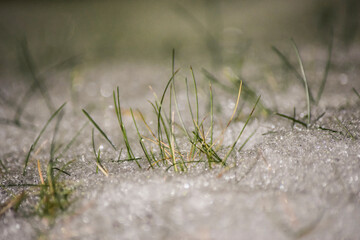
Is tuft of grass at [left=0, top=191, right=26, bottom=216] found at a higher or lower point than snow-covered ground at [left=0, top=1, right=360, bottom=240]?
lower

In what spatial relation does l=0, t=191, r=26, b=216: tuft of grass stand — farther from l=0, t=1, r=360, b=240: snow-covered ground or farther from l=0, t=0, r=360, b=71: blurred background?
l=0, t=0, r=360, b=71: blurred background

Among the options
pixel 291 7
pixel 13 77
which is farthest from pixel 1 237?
pixel 291 7

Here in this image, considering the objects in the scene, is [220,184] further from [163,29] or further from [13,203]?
[163,29]

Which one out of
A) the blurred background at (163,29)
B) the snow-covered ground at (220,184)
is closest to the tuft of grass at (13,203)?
the snow-covered ground at (220,184)

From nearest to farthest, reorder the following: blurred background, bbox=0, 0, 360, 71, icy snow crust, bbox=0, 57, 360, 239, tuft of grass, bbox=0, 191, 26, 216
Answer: icy snow crust, bbox=0, 57, 360, 239 → tuft of grass, bbox=0, 191, 26, 216 → blurred background, bbox=0, 0, 360, 71

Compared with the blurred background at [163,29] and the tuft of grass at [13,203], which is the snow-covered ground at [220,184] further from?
the blurred background at [163,29]

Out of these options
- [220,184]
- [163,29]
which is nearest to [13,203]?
[220,184]

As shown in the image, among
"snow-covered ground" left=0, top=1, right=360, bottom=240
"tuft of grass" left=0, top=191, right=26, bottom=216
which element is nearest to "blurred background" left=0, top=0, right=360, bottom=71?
"snow-covered ground" left=0, top=1, right=360, bottom=240
